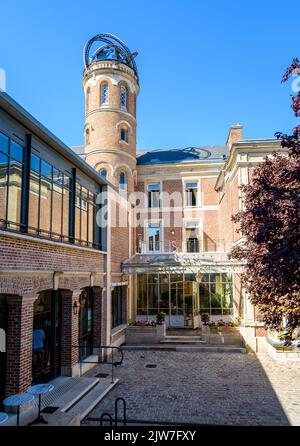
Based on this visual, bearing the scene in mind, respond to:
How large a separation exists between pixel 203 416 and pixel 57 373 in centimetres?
486

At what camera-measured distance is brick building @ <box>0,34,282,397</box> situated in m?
8.38

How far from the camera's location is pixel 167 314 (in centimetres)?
2131

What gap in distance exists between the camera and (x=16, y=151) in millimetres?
8648

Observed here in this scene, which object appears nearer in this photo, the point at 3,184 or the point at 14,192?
the point at 3,184

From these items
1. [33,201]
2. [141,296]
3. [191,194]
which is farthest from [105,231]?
[191,194]

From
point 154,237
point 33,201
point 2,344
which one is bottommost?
point 2,344

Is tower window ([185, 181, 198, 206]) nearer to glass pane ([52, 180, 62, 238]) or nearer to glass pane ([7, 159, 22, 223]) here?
glass pane ([52, 180, 62, 238])

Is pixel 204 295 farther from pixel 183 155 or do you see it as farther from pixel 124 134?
pixel 124 134

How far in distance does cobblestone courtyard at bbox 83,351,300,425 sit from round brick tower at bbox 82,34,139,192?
40.8 feet

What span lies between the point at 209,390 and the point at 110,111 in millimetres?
17967

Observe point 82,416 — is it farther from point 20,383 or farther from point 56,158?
point 56,158

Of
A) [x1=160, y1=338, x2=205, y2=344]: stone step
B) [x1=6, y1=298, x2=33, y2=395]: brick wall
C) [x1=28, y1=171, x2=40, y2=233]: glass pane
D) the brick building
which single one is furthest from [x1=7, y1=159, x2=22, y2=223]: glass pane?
[x1=160, y1=338, x2=205, y2=344]: stone step

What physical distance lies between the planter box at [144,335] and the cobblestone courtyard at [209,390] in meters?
2.10

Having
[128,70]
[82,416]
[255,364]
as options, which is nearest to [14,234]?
[82,416]
